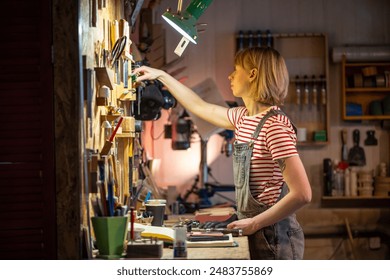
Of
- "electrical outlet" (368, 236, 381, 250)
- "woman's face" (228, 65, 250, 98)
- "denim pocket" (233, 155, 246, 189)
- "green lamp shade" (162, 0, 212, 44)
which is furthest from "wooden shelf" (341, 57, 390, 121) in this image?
"denim pocket" (233, 155, 246, 189)

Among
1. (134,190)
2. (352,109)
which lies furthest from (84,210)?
(352,109)

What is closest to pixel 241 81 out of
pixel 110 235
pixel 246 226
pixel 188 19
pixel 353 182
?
pixel 188 19

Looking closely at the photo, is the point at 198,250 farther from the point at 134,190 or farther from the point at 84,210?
the point at 134,190

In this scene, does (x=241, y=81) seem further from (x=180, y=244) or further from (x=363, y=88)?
(x=363, y=88)

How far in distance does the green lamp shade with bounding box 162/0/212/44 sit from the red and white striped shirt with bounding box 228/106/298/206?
1.94ft

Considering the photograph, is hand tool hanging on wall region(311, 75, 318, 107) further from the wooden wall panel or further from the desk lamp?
the wooden wall panel

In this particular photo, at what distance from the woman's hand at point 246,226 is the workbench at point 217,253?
14 cm

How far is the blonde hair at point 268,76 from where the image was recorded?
9.86 feet

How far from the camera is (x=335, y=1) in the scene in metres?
6.38

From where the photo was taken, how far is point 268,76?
3.01 meters

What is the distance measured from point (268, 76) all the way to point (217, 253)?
0.82 metres

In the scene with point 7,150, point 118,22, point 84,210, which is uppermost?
point 118,22

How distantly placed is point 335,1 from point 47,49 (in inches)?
178

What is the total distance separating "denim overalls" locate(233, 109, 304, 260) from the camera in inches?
115
